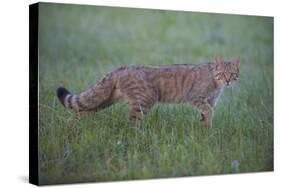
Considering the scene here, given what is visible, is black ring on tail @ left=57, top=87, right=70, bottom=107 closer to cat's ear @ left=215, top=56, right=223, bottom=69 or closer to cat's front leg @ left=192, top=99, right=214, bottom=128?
cat's front leg @ left=192, top=99, right=214, bottom=128

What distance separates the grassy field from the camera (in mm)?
9789

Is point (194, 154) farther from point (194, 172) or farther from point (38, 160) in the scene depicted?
point (38, 160)

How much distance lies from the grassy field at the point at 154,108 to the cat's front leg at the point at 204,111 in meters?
0.12

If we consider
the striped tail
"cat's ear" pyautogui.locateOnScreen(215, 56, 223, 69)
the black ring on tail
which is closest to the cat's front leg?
"cat's ear" pyautogui.locateOnScreen(215, 56, 223, 69)

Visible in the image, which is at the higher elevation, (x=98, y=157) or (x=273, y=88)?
(x=273, y=88)

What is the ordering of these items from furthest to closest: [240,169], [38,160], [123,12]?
[240,169] → [123,12] → [38,160]

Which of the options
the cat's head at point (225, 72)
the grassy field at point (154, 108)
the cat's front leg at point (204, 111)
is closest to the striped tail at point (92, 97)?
the grassy field at point (154, 108)

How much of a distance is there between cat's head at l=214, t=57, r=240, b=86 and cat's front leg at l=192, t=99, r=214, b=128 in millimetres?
451

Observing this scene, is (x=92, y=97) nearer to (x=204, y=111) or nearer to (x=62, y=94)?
(x=62, y=94)

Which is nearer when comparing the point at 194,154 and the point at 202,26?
the point at 194,154

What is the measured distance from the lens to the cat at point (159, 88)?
33.7ft

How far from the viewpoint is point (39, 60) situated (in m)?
9.67

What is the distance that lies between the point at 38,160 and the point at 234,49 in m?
3.90

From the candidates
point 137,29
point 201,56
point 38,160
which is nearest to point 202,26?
point 201,56
